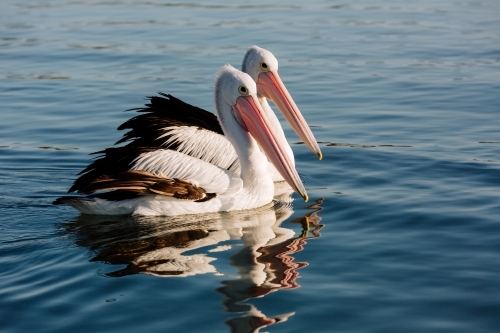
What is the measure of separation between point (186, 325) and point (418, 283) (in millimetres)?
1414

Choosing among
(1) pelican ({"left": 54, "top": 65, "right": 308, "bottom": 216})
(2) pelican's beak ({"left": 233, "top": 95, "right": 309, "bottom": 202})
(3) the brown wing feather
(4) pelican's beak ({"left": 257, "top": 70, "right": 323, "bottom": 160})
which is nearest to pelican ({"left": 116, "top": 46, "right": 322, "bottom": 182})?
(4) pelican's beak ({"left": 257, "top": 70, "right": 323, "bottom": 160})

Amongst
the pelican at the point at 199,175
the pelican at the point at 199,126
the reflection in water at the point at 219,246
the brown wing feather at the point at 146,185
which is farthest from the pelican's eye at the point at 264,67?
the brown wing feather at the point at 146,185

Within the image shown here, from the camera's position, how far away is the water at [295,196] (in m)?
4.68

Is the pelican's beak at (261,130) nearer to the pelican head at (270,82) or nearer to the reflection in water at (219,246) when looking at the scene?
the reflection in water at (219,246)

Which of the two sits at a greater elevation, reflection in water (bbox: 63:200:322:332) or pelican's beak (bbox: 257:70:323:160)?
pelican's beak (bbox: 257:70:323:160)

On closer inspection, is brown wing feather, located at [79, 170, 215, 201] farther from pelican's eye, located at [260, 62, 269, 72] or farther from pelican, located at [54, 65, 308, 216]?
pelican's eye, located at [260, 62, 269, 72]

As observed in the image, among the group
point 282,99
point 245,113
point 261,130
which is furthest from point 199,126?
point 282,99

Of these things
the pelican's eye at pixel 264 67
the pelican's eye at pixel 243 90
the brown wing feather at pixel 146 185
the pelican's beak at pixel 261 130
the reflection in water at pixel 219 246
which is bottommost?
the reflection in water at pixel 219 246

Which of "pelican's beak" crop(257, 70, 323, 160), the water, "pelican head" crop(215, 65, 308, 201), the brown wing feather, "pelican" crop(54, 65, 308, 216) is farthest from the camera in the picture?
"pelican's beak" crop(257, 70, 323, 160)

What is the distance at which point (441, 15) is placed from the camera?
14227 millimetres

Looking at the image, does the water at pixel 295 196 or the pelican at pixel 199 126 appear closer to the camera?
the water at pixel 295 196

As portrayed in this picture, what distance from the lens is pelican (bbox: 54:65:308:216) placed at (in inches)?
241

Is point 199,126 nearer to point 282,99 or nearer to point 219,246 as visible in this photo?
point 282,99

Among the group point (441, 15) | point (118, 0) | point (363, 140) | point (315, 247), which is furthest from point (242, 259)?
point (118, 0)
